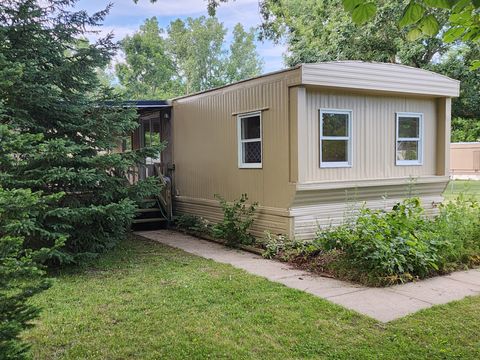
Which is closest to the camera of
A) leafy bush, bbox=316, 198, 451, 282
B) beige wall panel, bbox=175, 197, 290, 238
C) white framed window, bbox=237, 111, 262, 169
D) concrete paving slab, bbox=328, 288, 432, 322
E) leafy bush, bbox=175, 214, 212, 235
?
concrete paving slab, bbox=328, 288, 432, 322

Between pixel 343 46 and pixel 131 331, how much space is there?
47.6 ft

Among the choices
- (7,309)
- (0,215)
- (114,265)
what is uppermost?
(0,215)

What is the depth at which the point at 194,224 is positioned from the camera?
9.28 meters

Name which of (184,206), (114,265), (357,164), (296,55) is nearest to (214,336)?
(114,265)

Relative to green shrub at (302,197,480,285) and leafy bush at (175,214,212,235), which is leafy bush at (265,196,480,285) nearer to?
green shrub at (302,197,480,285)

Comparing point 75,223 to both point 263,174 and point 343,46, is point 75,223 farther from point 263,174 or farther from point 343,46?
point 343,46

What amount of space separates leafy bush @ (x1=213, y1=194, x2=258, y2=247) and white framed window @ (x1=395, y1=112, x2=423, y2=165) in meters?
3.01

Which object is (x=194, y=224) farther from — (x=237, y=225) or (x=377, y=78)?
(x=377, y=78)

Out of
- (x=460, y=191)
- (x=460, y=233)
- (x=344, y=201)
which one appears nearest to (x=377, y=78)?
(x=344, y=201)

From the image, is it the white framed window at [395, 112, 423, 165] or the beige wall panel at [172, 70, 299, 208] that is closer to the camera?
the beige wall panel at [172, 70, 299, 208]

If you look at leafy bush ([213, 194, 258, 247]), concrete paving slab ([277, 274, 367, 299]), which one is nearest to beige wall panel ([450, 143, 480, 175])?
leafy bush ([213, 194, 258, 247])

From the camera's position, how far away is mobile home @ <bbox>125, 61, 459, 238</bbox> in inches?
275

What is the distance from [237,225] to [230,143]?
168 centimetres

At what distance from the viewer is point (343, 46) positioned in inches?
629
